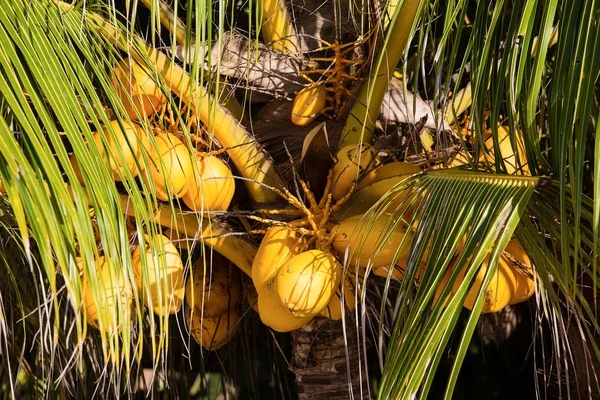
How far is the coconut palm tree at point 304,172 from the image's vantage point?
3.16 feet

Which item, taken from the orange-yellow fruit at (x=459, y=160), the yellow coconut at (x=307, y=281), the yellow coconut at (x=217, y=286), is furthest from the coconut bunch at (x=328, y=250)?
the yellow coconut at (x=217, y=286)

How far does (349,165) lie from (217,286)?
Result: 0.51 metres

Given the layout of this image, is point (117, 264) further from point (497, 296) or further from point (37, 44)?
point (497, 296)

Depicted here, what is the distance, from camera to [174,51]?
1419 millimetres

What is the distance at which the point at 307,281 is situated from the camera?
1276mm

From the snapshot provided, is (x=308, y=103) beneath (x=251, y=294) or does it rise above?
above

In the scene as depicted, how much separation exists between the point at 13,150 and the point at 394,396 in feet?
1.90

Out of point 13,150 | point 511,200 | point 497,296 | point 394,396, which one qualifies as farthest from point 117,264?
point 497,296

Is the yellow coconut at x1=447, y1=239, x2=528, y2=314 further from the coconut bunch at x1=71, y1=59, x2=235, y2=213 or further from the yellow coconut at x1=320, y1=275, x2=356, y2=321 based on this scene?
the coconut bunch at x1=71, y1=59, x2=235, y2=213

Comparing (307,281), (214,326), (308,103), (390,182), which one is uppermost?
(308,103)

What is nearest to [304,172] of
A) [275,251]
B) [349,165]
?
[349,165]

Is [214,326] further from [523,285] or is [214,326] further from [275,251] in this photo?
[523,285]

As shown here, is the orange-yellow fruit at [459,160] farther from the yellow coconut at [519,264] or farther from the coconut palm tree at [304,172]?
the yellow coconut at [519,264]

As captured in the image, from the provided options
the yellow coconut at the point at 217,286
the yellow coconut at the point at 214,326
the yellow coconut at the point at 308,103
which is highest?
the yellow coconut at the point at 308,103
